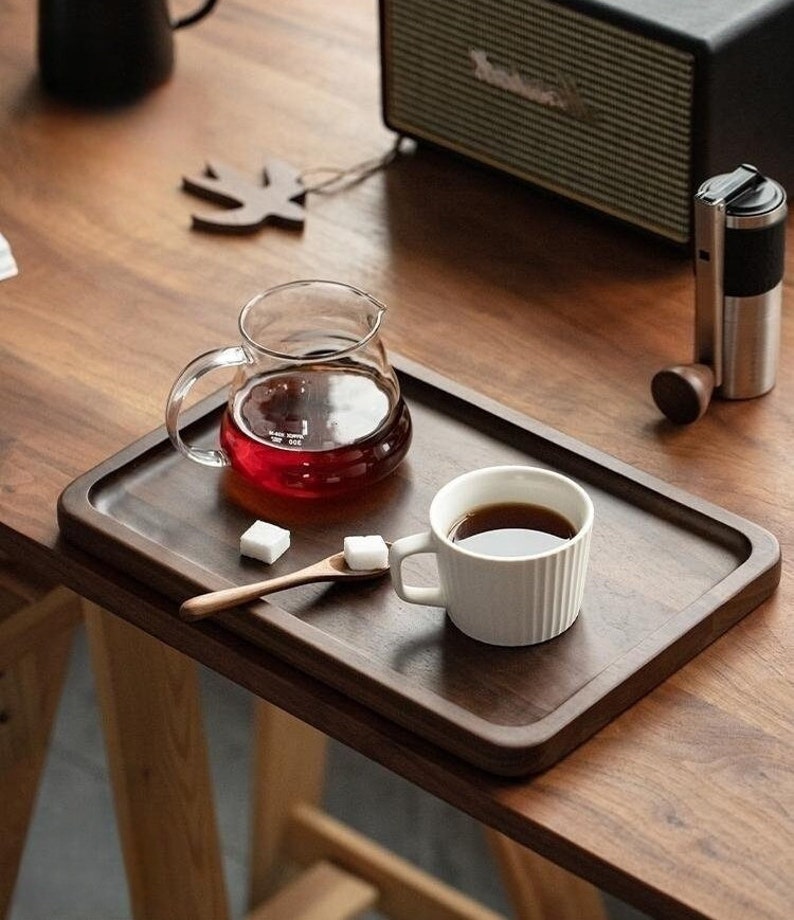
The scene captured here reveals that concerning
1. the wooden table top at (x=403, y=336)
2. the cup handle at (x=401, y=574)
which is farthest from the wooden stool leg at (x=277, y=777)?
the cup handle at (x=401, y=574)

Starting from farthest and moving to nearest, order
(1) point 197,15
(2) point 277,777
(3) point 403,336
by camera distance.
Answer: (2) point 277,777 < (1) point 197,15 < (3) point 403,336

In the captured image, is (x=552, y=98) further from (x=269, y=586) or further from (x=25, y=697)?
(x=25, y=697)

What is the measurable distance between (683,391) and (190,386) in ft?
1.19

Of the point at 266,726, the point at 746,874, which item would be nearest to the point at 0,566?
the point at 266,726

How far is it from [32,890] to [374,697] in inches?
52.6

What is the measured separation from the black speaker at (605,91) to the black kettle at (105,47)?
256 mm

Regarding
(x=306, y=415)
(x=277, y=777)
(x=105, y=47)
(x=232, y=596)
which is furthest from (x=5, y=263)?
(x=277, y=777)

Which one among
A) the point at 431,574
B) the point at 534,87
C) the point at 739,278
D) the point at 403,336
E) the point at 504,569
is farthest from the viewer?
the point at 534,87

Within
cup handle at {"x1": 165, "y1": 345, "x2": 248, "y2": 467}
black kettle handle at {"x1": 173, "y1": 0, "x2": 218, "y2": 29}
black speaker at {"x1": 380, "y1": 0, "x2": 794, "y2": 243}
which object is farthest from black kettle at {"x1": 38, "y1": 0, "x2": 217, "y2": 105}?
cup handle at {"x1": 165, "y1": 345, "x2": 248, "y2": 467}

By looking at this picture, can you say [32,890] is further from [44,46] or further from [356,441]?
[356,441]

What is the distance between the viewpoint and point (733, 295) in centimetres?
124

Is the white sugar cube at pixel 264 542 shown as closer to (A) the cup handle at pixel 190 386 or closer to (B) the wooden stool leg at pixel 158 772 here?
(A) the cup handle at pixel 190 386

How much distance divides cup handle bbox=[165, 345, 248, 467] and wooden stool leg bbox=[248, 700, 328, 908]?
0.61m

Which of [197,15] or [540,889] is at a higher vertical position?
[197,15]
